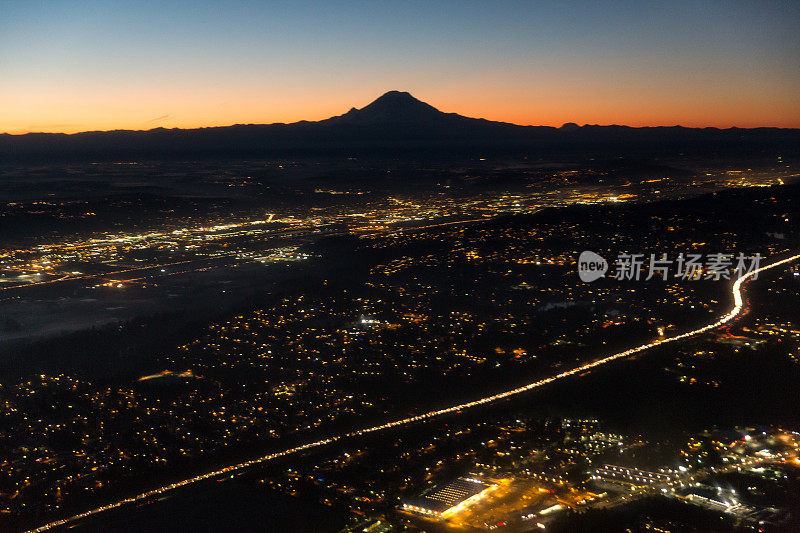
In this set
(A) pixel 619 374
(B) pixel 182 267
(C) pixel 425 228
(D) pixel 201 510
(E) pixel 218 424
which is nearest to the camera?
(D) pixel 201 510

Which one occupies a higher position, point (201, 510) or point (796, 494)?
point (796, 494)

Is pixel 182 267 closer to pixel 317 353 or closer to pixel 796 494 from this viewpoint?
pixel 317 353

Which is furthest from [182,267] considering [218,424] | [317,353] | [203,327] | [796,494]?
[796,494]

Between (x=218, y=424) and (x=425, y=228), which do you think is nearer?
(x=218, y=424)

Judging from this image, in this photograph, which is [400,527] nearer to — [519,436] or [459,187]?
[519,436]

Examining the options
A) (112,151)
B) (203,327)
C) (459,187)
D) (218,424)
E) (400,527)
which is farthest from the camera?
(112,151)

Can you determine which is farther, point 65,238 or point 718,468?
point 65,238

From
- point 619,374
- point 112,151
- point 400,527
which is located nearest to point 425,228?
point 619,374

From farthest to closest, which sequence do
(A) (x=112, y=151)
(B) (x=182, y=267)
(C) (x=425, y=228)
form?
1. (A) (x=112, y=151)
2. (C) (x=425, y=228)
3. (B) (x=182, y=267)

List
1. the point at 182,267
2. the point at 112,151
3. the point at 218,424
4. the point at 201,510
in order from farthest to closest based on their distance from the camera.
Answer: the point at 112,151 → the point at 182,267 → the point at 218,424 → the point at 201,510
